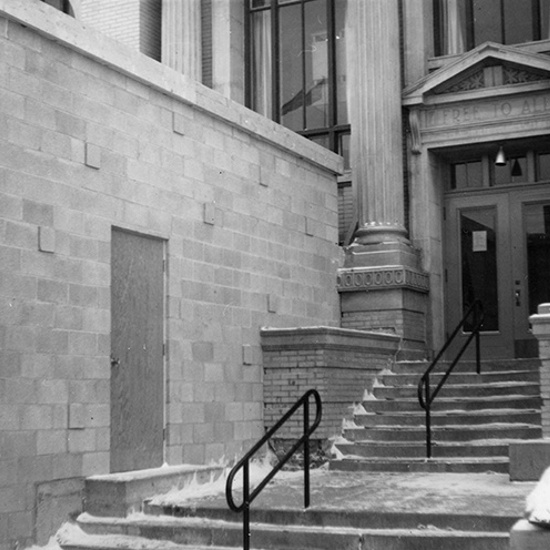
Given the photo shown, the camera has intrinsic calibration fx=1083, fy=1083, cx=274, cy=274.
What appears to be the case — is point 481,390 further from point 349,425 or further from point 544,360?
point 544,360

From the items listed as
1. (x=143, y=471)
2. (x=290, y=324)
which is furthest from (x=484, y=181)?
(x=143, y=471)

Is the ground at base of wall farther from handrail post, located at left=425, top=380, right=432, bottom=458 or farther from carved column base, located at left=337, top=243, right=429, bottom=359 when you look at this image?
carved column base, located at left=337, top=243, right=429, bottom=359

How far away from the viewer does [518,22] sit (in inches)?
653

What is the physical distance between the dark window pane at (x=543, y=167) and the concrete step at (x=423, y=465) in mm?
5716

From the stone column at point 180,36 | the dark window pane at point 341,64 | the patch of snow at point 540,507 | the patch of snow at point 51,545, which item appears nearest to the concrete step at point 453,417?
the patch of snow at point 51,545

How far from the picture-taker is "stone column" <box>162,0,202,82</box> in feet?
61.2

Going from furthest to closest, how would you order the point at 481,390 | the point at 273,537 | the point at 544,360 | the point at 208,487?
the point at 481,390 < the point at 208,487 < the point at 544,360 < the point at 273,537

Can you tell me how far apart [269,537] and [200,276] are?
393 centimetres

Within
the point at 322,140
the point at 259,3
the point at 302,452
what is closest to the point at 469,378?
the point at 302,452

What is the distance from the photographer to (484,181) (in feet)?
54.7

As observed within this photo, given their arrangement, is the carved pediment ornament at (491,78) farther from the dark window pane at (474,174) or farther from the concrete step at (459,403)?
the concrete step at (459,403)

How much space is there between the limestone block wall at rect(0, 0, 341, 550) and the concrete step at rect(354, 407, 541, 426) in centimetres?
144

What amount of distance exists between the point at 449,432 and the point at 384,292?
11.2ft

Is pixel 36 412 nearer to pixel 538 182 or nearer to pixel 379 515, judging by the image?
pixel 379 515
